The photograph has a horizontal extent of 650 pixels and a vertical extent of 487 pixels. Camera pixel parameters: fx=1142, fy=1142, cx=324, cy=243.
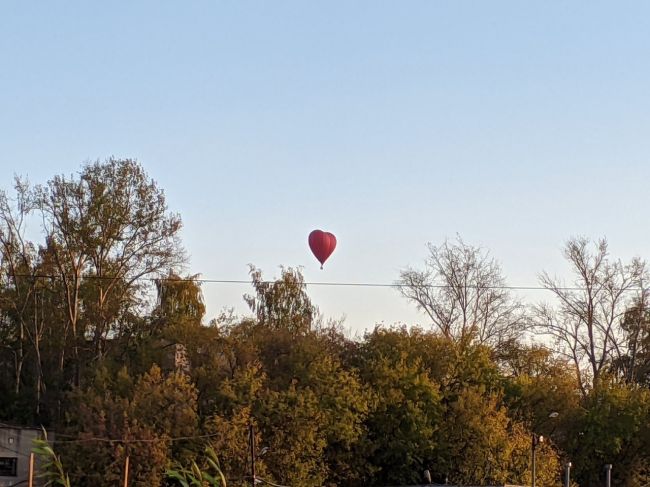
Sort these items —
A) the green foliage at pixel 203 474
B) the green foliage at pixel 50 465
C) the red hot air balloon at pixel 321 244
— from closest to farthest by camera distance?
1. the green foliage at pixel 203 474
2. the green foliage at pixel 50 465
3. the red hot air balloon at pixel 321 244

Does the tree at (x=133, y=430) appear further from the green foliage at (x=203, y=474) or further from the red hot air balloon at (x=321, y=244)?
the red hot air balloon at (x=321, y=244)

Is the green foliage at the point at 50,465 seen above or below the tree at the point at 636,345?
below

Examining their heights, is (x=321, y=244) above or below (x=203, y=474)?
above

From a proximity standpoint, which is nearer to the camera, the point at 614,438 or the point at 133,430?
A: the point at 133,430

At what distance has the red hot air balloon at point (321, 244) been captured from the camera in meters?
47.1

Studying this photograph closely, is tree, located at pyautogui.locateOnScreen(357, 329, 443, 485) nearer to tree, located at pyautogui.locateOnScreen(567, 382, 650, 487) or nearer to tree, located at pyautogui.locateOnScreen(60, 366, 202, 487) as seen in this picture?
tree, located at pyautogui.locateOnScreen(567, 382, 650, 487)

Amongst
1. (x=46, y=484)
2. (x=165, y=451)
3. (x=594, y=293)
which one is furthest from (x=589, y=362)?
(x=46, y=484)

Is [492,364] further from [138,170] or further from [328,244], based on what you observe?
[138,170]

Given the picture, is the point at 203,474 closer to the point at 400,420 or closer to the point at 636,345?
the point at 400,420

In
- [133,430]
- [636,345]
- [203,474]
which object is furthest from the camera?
[636,345]

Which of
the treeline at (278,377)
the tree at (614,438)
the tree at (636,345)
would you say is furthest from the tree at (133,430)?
the tree at (636,345)

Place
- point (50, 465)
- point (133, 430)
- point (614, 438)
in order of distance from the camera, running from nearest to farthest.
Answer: point (50, 465) < point (133, 430) < point (614, 438)

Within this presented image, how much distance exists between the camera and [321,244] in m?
47.1

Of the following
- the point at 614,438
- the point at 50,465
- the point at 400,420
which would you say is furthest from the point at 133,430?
the point at 614,438
